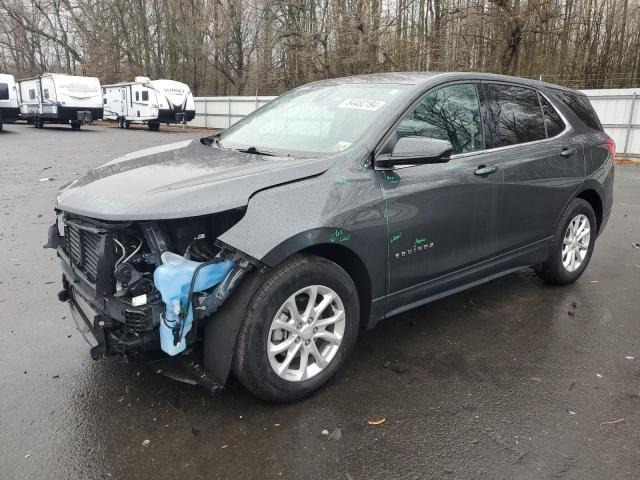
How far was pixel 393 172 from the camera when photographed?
3.14 meters

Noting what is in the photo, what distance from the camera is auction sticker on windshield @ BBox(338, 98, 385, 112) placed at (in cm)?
337

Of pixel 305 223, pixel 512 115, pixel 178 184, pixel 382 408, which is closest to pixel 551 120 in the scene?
pixel 512 115

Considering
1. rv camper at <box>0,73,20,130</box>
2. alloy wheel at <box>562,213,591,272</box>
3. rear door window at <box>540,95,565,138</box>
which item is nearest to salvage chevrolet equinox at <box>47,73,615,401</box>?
rear door window at <box>540,95,565,138</box>

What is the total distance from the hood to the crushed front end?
0.32ft

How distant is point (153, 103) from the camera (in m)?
27.2

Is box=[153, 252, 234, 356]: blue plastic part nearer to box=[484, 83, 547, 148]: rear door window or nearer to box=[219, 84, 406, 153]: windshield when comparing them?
box=[219, 84, 406, 153]: windshield

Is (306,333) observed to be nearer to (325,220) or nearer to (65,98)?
(325,220)

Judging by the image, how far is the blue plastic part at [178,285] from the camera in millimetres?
2467

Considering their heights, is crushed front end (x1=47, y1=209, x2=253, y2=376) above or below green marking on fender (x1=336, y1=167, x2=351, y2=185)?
below

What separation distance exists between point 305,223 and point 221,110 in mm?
29566

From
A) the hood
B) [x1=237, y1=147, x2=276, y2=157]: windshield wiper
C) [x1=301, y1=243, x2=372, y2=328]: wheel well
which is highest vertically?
[x1=237, y1=147, x2=276, y2=157]: windshield wiper

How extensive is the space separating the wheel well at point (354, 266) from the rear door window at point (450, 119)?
82cm

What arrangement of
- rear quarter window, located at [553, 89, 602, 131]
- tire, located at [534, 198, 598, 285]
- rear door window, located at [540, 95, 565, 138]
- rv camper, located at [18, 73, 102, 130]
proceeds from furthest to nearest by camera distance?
rv camper, located at [18, 73, 102, 130] < rear quarter window, located at [553, 89, 602, 131] < tire, located at [534, 198, 598, 285] < rear door window, located at [540, 95, 565, 138]

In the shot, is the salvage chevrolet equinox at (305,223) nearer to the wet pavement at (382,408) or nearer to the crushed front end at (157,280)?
the crushed front end at (157,280)
